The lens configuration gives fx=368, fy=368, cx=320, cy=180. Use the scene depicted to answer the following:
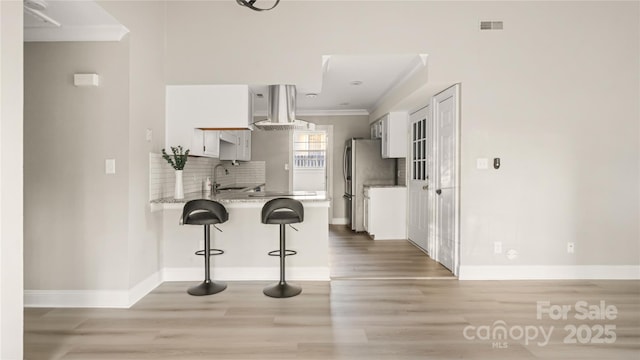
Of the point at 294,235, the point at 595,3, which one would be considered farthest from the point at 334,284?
the point at 595,3

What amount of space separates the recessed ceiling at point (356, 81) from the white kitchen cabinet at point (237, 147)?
2.06 feet

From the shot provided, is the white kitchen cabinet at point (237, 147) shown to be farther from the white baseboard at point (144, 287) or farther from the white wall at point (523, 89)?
the white baseboard at point (144, 287)

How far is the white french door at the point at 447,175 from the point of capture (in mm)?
3971

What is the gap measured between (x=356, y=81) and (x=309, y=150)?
10.1ft

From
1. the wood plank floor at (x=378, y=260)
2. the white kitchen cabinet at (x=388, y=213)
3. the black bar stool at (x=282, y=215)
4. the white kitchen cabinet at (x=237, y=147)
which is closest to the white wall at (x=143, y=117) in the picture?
the black bar stool at (x=282, y=215)

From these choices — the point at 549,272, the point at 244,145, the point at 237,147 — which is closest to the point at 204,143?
the point at 237,147

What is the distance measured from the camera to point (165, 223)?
12.6 feet

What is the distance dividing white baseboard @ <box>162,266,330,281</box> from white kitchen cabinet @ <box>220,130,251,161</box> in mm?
2467

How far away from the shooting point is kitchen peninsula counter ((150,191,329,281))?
12.6 feet

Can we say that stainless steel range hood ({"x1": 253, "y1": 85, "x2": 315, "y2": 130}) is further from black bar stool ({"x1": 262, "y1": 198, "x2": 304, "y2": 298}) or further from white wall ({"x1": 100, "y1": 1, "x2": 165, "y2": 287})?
black bar stool ({"x1": 262, "y1": 198, "x2": 304, "y2": 298})

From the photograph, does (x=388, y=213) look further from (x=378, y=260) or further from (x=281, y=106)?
(x=281, y=106)

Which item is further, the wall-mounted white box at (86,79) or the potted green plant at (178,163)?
the potted green plant at (178,163)

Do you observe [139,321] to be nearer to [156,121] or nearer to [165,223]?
[165,223]

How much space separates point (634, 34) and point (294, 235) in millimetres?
4102
